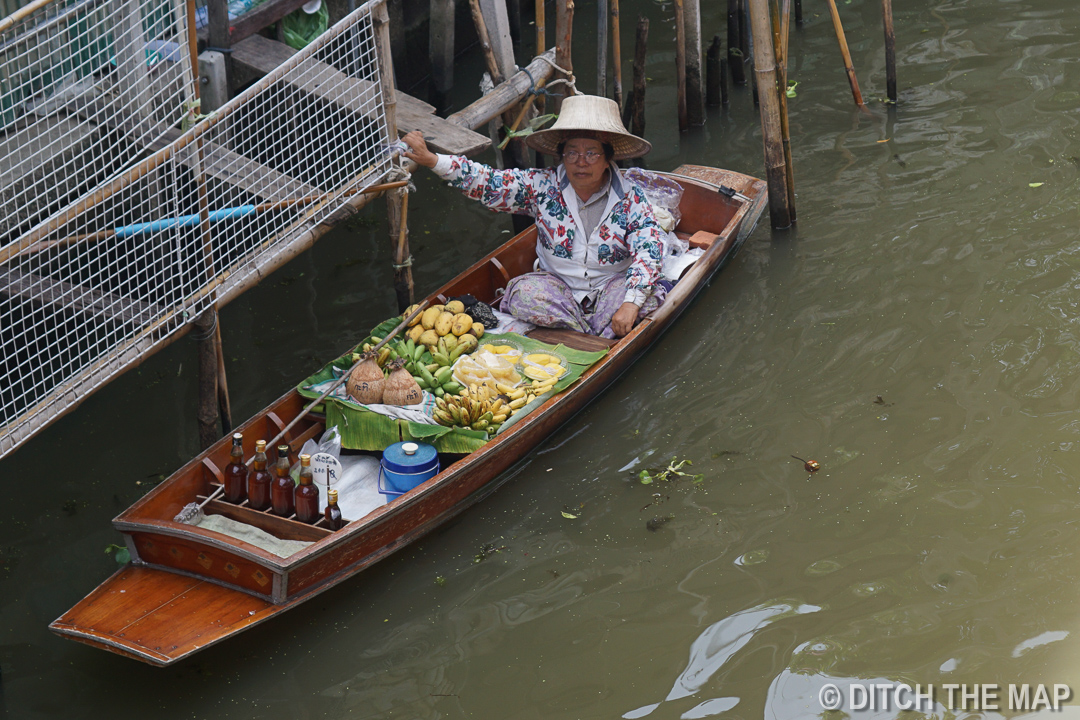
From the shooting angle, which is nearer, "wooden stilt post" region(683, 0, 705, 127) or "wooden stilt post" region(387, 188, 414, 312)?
"wooden stilt post" region(387, 188, 414, 312)

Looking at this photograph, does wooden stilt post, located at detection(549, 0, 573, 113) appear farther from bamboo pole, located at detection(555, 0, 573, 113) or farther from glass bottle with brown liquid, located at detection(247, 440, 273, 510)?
glass bottle with brown liquid, located at detection(247, 440, 273, 510)

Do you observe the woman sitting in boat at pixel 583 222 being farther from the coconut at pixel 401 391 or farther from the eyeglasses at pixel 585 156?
the coconut at pixel 401 391

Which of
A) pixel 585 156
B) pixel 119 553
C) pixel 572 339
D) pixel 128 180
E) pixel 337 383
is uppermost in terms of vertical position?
pixel 128 180

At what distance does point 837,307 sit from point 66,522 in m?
4.32

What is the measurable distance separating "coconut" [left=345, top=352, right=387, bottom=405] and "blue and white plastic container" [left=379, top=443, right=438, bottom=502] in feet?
1.09

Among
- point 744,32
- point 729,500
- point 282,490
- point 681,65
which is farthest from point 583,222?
point 744,32

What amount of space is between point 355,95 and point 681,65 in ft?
10.8

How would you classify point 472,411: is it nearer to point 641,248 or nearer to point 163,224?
point 641,248

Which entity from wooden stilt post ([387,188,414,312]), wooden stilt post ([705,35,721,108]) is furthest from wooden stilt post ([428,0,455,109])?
wooden stilt post ([387,188,414,312])

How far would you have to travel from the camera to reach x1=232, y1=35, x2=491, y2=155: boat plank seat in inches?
195

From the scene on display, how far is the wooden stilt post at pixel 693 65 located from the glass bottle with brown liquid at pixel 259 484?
4.88 m

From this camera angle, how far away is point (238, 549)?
13.0 ft

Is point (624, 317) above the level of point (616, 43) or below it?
below

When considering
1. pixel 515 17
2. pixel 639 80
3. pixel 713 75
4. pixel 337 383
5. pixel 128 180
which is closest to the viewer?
pixel 128 180
